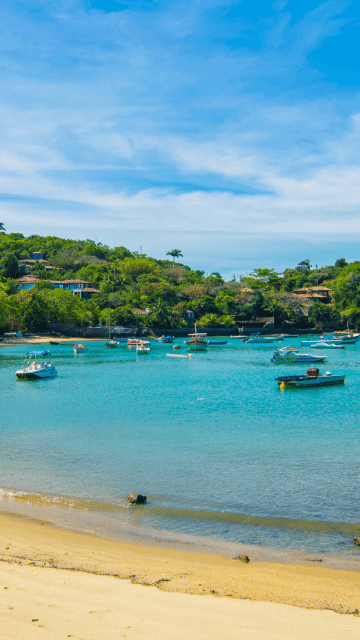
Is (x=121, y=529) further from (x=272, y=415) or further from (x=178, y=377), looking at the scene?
(x=178, y=377)

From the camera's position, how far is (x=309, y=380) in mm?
41812

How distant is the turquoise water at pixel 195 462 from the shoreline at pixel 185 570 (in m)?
1.04

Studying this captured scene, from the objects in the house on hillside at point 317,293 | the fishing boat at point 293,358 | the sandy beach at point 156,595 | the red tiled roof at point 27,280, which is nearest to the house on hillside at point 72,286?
the red tiled roof at point 27,280

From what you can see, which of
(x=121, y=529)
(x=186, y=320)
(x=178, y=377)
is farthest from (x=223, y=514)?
(x=186, y=320)

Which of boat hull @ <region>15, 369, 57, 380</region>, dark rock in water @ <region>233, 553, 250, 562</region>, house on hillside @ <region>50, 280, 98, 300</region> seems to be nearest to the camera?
dark rock in water @ <region>233, 553, 250, 562</region>

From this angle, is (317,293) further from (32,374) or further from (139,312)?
(32,374)

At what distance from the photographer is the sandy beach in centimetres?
688

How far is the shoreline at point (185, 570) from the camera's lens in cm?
852

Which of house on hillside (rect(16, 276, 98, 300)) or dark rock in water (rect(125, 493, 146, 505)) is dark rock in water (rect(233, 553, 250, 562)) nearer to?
dark rock in water (rect(125, 493, 146, 505))

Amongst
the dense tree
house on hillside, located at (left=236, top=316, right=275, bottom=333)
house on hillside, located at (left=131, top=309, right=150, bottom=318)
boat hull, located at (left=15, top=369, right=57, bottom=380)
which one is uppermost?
the dense tree

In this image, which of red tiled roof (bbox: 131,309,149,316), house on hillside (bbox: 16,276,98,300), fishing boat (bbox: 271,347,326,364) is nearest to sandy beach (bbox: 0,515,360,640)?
fishing boat (bbox: 271,347,326,364)

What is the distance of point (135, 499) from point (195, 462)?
483cm

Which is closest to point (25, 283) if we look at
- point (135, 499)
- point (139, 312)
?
point (139, 312)

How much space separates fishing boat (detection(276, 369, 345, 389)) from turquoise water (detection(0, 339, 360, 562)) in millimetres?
1429
